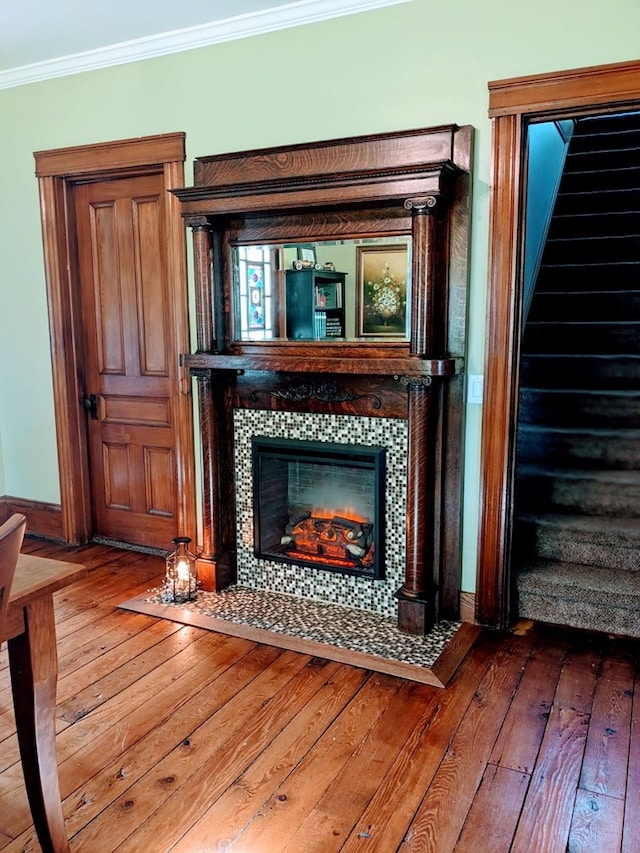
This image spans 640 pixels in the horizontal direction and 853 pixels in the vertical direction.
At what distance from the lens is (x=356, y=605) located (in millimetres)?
3242

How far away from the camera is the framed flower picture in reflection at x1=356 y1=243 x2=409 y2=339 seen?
2.90 meters

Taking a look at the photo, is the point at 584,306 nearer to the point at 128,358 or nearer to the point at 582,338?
the point at 582,338

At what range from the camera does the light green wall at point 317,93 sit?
264 centimetres

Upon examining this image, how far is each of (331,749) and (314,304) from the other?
6.12 ft

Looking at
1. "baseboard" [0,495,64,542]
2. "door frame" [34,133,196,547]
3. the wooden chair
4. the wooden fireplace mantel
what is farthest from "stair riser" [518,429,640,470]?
the wooden chair

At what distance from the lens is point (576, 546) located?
3.27 meters

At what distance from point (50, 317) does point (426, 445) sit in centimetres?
250

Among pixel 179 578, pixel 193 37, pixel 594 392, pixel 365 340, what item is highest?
pixel 193 37

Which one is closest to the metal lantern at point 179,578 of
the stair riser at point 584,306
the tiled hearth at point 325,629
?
the tiled hearth at point 325,629

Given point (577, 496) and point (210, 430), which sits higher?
point (210, 430)

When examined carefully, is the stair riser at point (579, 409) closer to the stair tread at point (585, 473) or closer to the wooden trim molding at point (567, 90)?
the stair tread at point (585, 473)

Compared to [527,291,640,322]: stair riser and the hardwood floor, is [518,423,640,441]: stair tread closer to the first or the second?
[527,291,640,322]: stair riser

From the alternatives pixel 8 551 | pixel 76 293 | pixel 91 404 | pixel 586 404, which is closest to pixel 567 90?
pixel 586 404

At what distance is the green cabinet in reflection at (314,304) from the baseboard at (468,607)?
4.36ft
